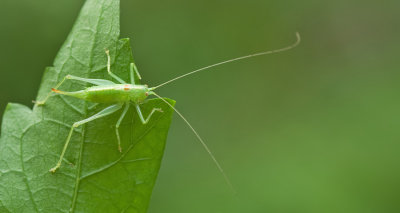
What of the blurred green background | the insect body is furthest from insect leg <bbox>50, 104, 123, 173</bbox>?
the blurred green background

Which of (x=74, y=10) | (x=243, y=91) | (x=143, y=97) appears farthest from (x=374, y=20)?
(x=143, y=97)

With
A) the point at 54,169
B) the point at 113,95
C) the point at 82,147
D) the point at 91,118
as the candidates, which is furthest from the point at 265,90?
the point at 54,169

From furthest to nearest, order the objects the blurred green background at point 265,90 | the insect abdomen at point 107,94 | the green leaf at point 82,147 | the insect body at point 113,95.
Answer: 1. the blurred green background at point 265,90
2. the insect abdomen at point 107,94
3. the insect body at point 113,95
4. the green leaf at point 82,147

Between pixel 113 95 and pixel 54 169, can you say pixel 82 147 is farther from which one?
pixel 113 95

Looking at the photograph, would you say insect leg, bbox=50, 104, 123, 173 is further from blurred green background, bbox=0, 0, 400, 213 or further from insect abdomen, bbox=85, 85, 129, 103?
blurred green background, bbox=0, 0, 400, 213

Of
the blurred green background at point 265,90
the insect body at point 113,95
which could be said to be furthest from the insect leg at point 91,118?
the blurred green background at point 265,90

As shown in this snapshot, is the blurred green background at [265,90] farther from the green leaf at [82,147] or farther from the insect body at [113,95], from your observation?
the green leaf at [82,147]
